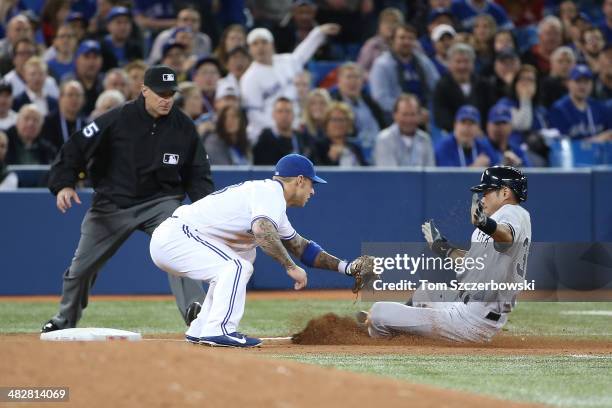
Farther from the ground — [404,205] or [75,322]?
[404,205]

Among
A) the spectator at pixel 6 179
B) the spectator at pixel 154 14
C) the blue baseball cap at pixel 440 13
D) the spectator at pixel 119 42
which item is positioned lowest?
the spectator at pixel 6 179

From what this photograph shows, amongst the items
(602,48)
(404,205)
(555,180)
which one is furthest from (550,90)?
(404,205)

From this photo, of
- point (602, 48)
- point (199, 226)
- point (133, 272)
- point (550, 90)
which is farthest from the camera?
point (602, 48)

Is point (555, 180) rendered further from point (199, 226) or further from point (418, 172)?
point (199, 226)

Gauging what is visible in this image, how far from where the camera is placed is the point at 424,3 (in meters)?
18.9

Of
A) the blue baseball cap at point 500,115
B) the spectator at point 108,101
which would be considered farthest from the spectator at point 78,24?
the blue baseball cap at point 500,115

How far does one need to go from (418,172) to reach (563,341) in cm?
454

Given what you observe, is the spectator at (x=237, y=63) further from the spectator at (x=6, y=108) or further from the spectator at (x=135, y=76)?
the spectator at (x=6, y=108)

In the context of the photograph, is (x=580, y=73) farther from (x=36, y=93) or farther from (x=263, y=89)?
(x=36, y=93)

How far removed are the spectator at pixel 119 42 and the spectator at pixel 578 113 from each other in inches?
230

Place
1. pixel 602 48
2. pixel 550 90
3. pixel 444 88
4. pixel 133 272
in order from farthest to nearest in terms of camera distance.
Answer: pixel 602 48, pixel 550 90, pixel 444 88, pixel 133 272

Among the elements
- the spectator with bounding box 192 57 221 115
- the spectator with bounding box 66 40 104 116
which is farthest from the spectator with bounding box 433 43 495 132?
the spectator with bounding box 66 40 104 116

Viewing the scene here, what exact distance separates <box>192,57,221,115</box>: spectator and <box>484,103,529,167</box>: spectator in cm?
353

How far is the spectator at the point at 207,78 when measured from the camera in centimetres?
1535
